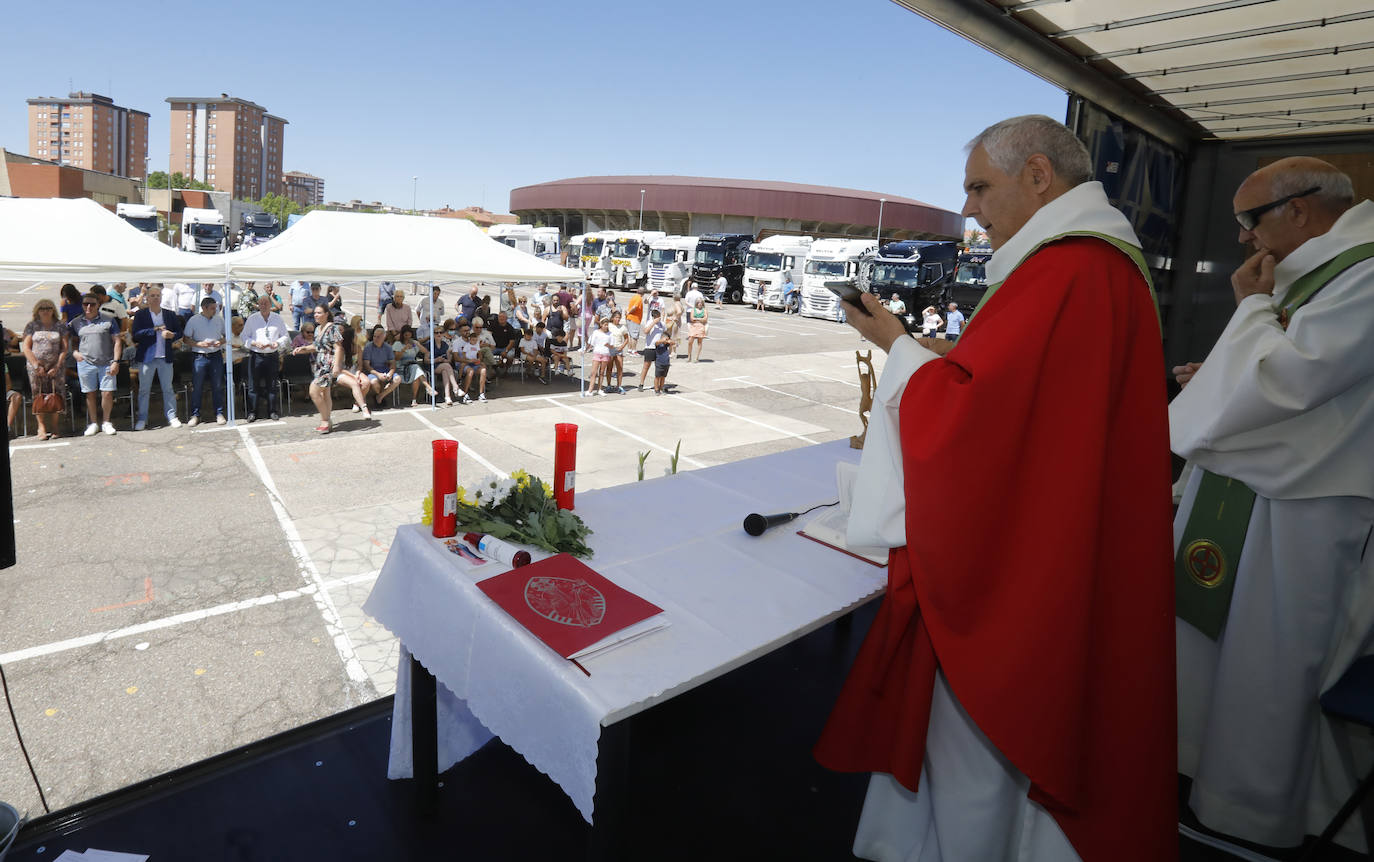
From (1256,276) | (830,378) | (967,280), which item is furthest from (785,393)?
(967,280)

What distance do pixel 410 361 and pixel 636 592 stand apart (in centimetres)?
1028

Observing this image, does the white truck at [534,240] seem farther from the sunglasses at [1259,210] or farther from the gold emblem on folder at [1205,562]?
the gold emblem on folder at [1205,562]

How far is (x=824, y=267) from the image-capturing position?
99.5ft

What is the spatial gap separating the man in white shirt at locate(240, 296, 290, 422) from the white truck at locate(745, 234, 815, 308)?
76.3 ft

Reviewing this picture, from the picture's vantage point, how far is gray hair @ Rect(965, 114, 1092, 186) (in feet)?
6.32

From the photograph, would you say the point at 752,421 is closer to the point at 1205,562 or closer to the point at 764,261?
the point at 1205,562

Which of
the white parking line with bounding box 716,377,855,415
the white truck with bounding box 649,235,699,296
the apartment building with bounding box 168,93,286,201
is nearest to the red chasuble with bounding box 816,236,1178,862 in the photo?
the white parking line with bounding box 716,377,855,415

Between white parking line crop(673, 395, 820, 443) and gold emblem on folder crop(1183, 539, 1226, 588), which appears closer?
gold emblem on folder crop(1183, 539, 1226, 588)

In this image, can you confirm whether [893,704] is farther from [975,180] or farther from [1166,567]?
[975,180]

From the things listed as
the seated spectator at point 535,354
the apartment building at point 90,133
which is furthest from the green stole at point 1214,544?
the apartment building at point 90,133

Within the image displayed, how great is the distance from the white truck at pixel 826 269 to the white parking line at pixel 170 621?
25.1 metres

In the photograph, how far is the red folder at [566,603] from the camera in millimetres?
1793

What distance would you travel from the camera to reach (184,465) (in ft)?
25.7

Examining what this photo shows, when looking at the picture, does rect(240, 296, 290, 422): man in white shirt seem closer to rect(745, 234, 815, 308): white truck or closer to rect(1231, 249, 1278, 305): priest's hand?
rect(1231, 249, 1278, 305): priest's hand
